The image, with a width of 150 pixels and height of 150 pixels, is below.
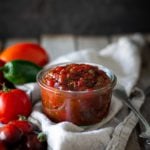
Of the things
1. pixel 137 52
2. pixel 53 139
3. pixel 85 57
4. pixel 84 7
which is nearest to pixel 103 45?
pixel 84 7

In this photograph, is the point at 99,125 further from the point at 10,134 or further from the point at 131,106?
the point at 10,134

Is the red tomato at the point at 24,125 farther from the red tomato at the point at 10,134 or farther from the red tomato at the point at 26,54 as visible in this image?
the red tomato at the point at 26,54

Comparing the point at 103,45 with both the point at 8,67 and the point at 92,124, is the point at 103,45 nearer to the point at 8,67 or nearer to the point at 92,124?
the point at 8,67

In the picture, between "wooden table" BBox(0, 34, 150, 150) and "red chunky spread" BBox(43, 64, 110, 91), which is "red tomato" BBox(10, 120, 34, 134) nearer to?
"red chunky spread" BBox(43, 64, 110, 91)

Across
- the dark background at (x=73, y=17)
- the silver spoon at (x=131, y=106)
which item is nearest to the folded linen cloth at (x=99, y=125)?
the silver spoon at (x=131, y=106)

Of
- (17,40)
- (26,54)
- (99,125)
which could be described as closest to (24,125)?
(99,125)

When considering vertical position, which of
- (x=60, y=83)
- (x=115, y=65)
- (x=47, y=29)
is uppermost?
(x=60, y=83)
